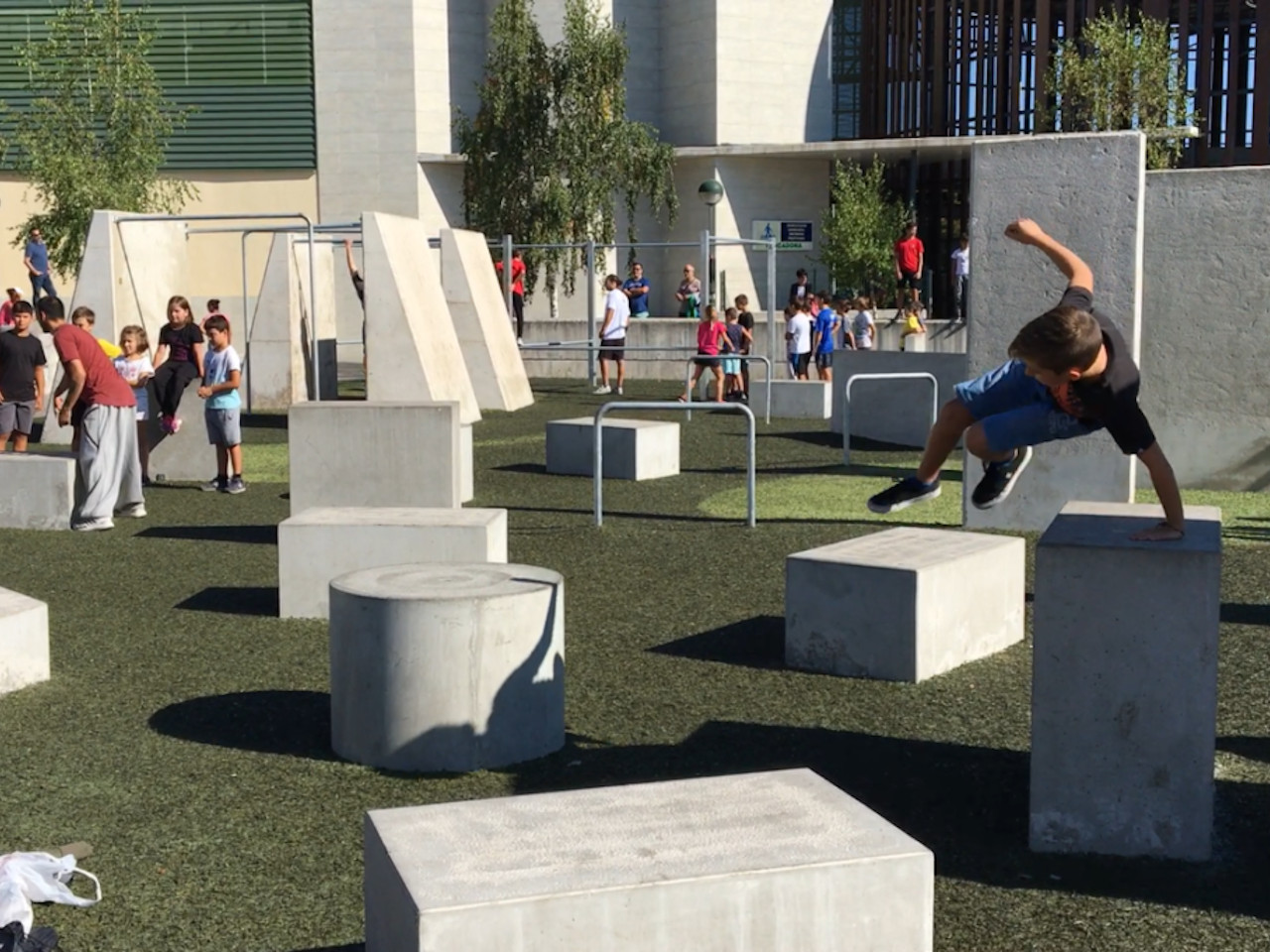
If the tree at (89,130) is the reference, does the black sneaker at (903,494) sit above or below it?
below

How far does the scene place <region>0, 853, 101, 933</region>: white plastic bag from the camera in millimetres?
4711

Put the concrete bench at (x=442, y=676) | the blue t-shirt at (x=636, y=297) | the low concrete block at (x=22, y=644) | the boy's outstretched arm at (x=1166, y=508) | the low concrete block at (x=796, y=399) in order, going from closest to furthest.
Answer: the boy's outstretched arm at (x=1166, y=508) → the concrete bench at (x=442, y=676) → the low concrete block at (x=22, y=644) → the low concrete block at (x=796, y=399) → the blue t-shirt at (x=636, y=297)

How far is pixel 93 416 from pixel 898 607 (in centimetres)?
735

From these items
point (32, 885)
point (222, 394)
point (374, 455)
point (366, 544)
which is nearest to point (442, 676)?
point (32, 885)

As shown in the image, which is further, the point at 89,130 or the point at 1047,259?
the point at 89,130

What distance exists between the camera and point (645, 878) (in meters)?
4.02

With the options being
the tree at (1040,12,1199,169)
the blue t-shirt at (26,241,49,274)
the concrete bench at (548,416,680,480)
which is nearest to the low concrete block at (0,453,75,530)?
the concrete bench at (548,416,680,480)

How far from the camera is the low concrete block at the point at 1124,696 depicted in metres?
5.35

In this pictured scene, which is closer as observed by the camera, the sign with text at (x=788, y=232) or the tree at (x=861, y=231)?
the tree at (x=861, y=231)

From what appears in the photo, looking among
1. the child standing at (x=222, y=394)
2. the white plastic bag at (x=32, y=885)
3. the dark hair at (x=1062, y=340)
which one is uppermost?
the dark hair at (x=1062, y=340)

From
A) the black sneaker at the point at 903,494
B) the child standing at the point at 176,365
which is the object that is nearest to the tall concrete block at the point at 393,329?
the child standing at the point at 176,365

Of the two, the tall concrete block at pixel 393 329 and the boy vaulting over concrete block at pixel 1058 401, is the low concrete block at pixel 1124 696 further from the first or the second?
the tall concrete block at pixel 393 329

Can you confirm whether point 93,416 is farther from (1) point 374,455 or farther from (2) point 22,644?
(2) point 22,644

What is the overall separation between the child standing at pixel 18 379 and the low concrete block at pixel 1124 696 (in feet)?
38.0
